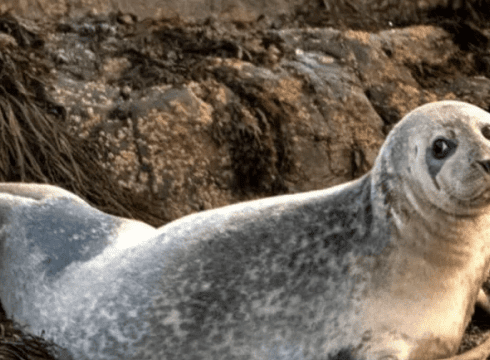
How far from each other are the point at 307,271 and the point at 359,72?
306 cm

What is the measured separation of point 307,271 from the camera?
238 cm

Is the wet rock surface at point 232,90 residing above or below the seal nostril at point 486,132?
below

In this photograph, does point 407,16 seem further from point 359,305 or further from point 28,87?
point 359,305

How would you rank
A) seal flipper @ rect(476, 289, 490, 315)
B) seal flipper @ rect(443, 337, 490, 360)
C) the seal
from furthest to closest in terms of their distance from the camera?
seal flipper @ rect(476, 289, 490, 315)
seal flipper @ rect(443, 337, 490, 360)
the seal

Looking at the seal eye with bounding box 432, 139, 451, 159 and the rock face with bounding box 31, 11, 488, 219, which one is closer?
the seal eye with bounding box 432, 139, 451, 159

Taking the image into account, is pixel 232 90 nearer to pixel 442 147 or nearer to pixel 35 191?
pixel 35 191

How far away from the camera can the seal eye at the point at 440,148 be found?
2211 millimetres

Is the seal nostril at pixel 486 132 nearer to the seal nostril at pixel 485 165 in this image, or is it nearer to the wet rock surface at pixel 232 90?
the seal nostril at pixel 485 165

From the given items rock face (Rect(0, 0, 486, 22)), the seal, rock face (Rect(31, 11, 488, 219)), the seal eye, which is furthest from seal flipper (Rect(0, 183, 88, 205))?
rock face (Rect(0, 0, 486, 22))

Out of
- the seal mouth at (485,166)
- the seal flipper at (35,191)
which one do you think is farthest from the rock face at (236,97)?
the seal mouth at (485,166)

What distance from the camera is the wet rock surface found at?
457cm

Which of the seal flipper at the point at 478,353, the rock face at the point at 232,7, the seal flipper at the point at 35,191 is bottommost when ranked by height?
the seal flipper at the point at 35,191

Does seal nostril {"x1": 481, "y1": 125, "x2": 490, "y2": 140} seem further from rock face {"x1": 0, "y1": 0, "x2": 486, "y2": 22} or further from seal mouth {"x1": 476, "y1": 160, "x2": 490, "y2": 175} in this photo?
rock face {"x1": 0, "y1": 0, "x2": 486, "y2": 22}

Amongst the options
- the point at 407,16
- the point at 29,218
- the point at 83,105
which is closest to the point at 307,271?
the point at 29,218
